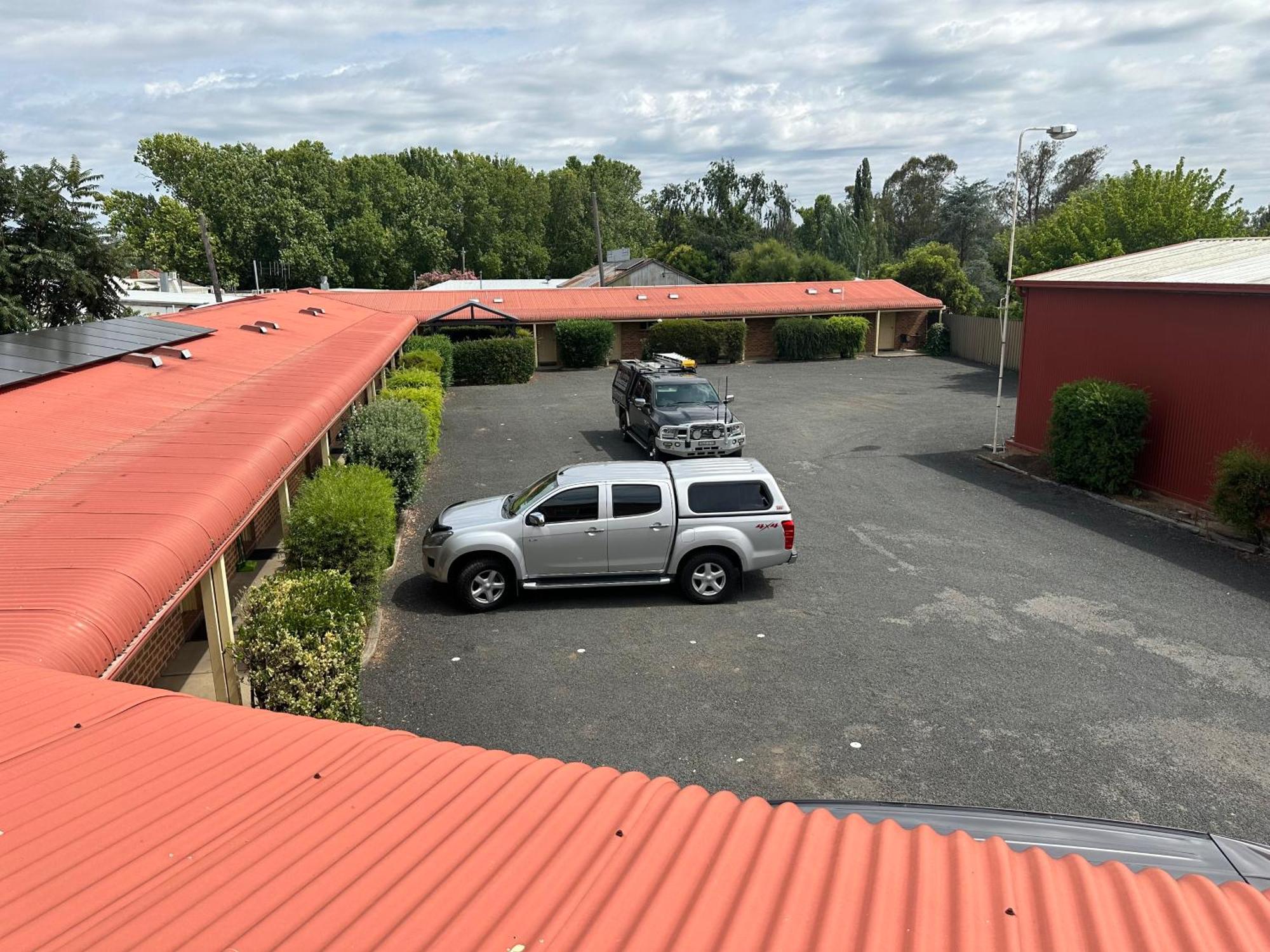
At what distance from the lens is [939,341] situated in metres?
40.6

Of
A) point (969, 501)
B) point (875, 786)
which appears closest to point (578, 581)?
point (875, 786)

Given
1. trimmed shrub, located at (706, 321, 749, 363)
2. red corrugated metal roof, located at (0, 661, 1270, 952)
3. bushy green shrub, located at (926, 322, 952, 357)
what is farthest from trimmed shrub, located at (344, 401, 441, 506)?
bushy green shrub, located at (926, 322, 952, 357)

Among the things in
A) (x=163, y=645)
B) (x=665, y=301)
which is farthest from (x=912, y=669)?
(x=665, y=301)

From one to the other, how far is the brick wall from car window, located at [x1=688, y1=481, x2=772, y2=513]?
6.29 m

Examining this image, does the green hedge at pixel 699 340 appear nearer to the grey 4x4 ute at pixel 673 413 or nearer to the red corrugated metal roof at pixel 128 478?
the grey 4x4 ute at pixel 673 413

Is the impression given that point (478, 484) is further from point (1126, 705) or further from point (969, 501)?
point (1126, 705)

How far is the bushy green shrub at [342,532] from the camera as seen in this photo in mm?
10234

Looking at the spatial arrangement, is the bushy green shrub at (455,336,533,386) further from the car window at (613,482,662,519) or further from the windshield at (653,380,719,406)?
the car window at (613,482,662,519)

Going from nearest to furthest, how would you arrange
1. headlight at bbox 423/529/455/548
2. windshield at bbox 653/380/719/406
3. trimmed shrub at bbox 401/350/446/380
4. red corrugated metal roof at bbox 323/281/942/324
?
headlight at bbox 423/529/455/548 < windshield at bbox 653/380/719/406 < trimmed shrub at bbox 401/350/446/380 < red corrugated metal roof at bbox 323/281/942/324

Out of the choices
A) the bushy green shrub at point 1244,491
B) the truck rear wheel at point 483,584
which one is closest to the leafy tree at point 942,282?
the bushy green shrub at point 1244,491

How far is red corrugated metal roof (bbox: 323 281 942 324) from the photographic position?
1561 inches

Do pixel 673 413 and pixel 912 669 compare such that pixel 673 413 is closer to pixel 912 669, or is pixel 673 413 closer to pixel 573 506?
pixel 573 506

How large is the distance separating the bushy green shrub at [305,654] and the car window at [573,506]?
3323mm

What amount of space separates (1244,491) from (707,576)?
852 cm
